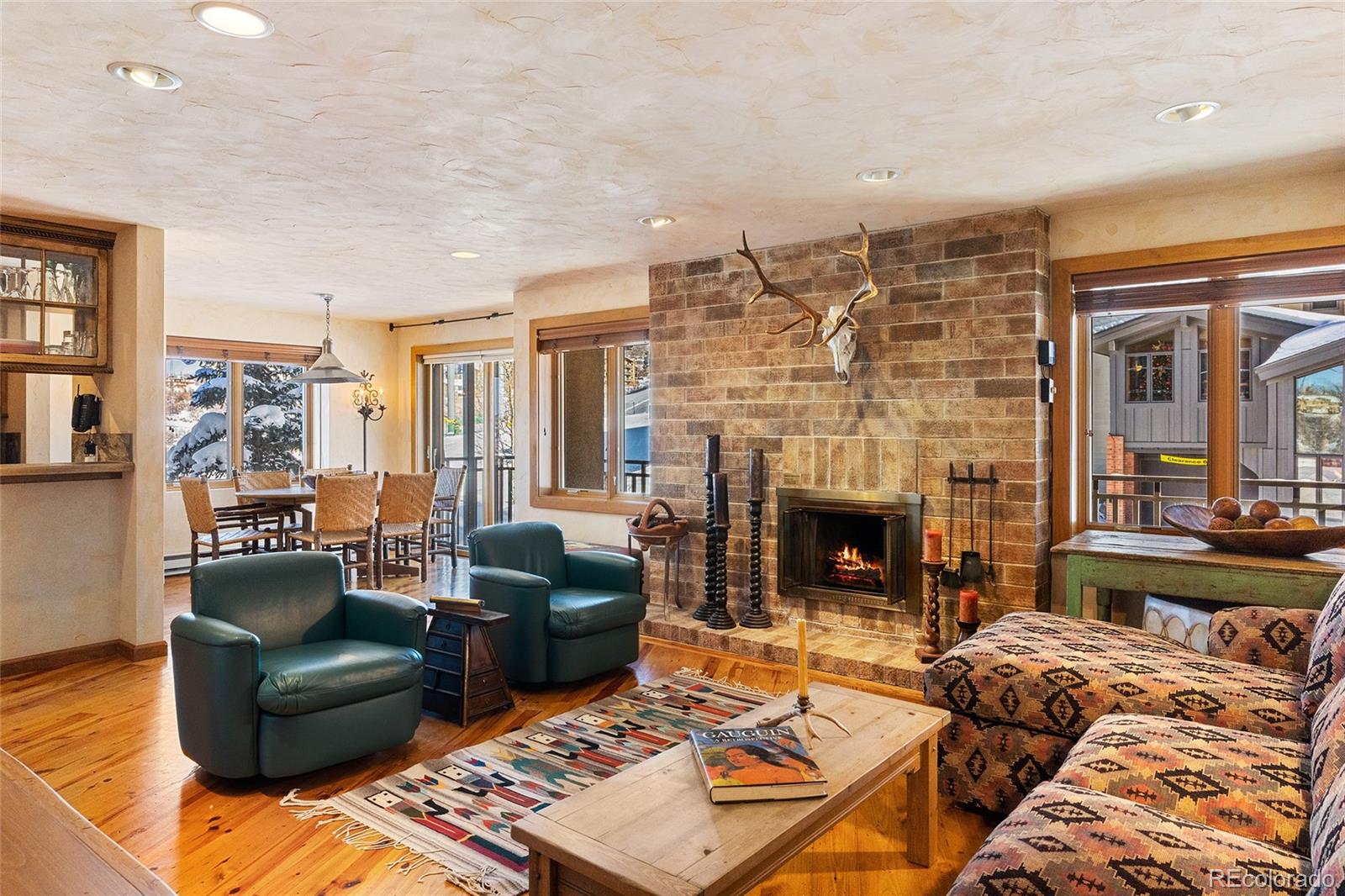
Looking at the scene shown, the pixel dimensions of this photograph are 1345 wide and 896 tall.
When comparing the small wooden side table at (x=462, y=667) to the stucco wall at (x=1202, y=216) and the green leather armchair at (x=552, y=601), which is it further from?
the stucco wall at (x=1202, y=216)

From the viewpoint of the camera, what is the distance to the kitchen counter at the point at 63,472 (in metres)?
4.18

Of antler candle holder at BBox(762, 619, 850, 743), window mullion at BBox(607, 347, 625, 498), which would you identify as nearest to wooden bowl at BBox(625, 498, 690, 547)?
window mullion at BBox(607, 347, 625, 498)

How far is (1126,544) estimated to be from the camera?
3.76 m

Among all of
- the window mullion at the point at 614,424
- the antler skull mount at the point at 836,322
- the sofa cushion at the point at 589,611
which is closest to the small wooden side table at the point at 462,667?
the sofa cushion at the point at 589,611

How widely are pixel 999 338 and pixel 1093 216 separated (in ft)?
2.57

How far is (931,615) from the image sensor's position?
13.9 ft

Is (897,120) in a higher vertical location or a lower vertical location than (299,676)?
higher

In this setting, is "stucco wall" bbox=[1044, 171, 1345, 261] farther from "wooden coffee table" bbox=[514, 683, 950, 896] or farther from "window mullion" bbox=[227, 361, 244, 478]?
"window mullion" bbox=[227, 361, 244, 478]

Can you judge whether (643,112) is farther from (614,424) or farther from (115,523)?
(115,523)

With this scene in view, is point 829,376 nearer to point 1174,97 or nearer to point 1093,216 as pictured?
point 1093,216

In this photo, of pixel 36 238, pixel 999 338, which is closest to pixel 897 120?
pixel 999 338

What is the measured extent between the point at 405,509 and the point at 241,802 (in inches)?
154

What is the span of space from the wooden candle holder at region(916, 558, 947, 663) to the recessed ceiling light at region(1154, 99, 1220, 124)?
2235 millimetres

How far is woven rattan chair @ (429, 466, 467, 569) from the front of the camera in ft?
24.4
